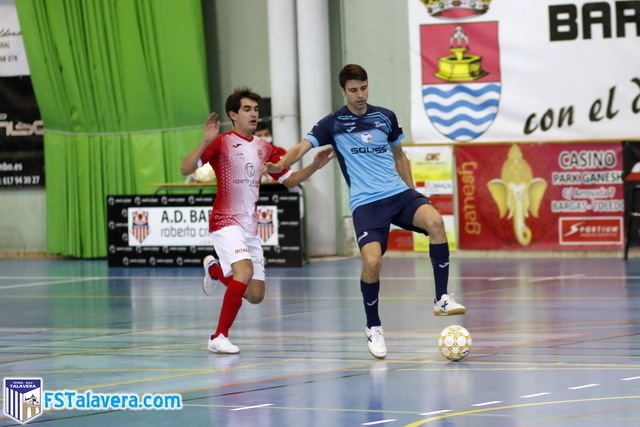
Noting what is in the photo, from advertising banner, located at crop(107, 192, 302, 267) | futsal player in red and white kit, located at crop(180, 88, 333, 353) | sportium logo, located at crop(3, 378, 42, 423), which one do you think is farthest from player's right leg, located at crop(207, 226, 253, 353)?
advertising banner, located at crop(107, 192, 302, 267)

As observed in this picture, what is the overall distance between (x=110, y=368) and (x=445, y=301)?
108 inches

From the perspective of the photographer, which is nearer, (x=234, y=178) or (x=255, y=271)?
(x=234, y=178)

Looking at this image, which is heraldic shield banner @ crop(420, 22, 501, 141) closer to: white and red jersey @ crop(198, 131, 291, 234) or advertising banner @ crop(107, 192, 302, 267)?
advertising banner @ crop(107, 192, 302, 267)

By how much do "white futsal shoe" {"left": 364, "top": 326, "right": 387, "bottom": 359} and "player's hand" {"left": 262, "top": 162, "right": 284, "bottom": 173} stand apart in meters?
1.59

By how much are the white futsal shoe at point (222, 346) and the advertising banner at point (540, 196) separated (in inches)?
492

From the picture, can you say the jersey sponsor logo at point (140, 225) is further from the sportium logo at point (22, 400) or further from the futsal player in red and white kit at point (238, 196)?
the sportium logo at point (22, 400)

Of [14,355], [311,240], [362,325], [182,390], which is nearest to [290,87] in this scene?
[311,240]

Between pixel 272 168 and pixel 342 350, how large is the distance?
5.46 feet

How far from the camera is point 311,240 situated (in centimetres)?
2409

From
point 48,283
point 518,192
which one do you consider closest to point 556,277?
point 518,192

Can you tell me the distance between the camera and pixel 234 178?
11.9m

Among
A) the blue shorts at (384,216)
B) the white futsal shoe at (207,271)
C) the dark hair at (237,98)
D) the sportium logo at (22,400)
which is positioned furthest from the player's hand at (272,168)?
the sportium logo at (22,400)

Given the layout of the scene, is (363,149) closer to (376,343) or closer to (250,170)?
(250,170)

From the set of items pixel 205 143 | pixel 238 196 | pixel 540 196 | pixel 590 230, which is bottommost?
pixel 590 230
